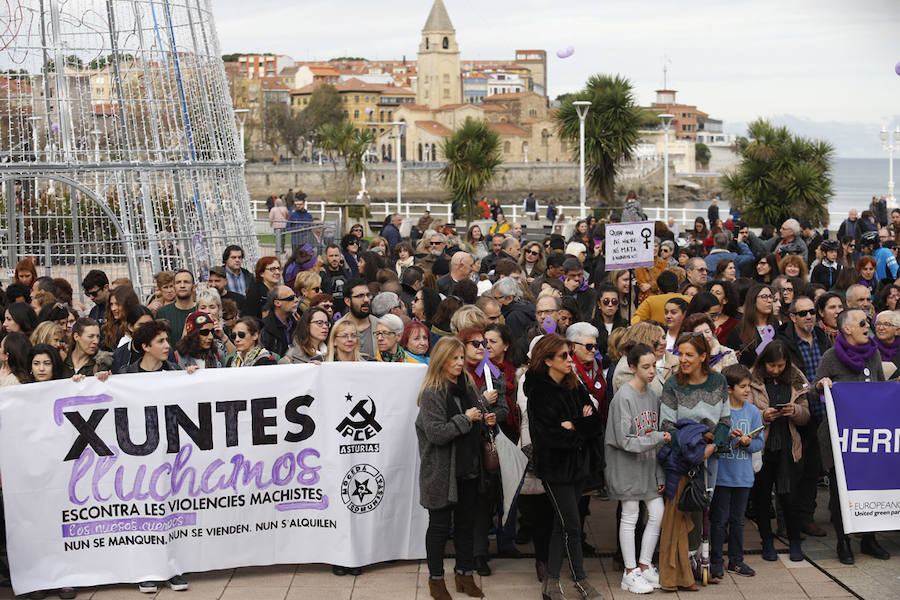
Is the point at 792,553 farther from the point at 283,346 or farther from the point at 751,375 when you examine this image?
the point at 283,346

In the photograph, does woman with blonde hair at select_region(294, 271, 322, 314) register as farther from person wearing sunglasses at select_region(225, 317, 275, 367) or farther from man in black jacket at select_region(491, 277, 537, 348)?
person wearing sunglasses at select_region(225, 317, 275, 367)

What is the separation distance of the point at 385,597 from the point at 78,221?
969 cm

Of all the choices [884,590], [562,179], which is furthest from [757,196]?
[562,179]

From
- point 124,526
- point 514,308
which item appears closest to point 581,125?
point 514,308

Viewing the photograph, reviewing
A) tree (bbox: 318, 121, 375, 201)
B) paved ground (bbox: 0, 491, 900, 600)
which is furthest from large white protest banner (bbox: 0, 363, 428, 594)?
tree (bbox: 318, 121, 375, 201)

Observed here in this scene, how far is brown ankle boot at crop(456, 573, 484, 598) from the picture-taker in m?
6.98

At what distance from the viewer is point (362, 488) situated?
Result: 7336 mm

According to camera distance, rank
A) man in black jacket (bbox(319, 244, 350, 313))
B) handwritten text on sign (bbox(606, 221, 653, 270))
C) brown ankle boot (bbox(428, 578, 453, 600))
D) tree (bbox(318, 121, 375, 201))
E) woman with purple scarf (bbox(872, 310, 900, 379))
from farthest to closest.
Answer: tree (bbox(318, 121, 375, 201)) < man in black jacket (bbox(319, 244, 350, 313)) < handwritten text on sign (bbox(606, 221, 653, 270)) < woman with purple scarf (bbox(872, 310, 900, 379)) < brown ankle boot (bbox(428, 578, 453, 600))

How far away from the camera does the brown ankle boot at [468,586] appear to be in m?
6.98

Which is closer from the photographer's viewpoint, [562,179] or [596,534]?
[596,534]

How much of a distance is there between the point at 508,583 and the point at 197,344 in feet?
8.68

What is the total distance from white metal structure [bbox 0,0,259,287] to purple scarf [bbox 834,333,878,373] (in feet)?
30.3

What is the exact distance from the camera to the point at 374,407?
7312 mm

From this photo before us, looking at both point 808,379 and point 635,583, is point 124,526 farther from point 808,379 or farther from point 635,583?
point 808,379
